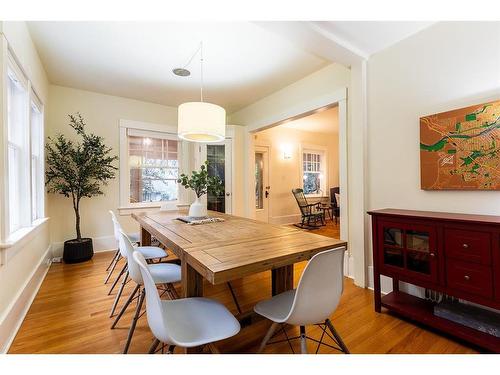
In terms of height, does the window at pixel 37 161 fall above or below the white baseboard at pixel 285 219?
above

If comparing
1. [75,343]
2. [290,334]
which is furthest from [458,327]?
[75,343]

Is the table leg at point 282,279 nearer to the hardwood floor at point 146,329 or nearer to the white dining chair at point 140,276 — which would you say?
the hardwood floor at point 146,329

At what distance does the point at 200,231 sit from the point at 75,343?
3.69 feet

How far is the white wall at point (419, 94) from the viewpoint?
1781 millimetres

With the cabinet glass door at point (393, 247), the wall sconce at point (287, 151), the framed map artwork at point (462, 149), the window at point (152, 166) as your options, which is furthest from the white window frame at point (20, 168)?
the wall sconce at point (287, 151)

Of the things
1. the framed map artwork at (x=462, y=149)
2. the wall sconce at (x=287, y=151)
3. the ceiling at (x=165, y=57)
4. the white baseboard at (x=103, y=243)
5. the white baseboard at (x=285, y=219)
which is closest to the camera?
the framed map artwork at (x=462, y=149)

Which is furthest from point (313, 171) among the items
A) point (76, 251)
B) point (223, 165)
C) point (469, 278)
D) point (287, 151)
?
point (76, 251)

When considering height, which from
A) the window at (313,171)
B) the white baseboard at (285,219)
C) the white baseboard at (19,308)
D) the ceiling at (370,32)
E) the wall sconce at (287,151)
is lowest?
the white baseboard at (19,308)

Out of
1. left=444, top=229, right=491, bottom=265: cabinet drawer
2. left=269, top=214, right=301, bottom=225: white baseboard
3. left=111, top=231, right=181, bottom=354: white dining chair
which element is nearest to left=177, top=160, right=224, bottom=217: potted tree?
left=111, top=231, right=181, bottom=354: white dining chair

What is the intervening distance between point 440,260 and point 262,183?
4529 mm

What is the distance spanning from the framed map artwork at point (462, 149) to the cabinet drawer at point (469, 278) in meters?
0.61

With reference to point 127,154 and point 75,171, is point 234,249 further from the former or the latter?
point 127,154

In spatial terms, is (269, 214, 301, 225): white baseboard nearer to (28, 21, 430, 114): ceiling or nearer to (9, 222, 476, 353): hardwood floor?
(28, 21, 430, 114): ceiling

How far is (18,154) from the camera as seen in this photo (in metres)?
2.28
